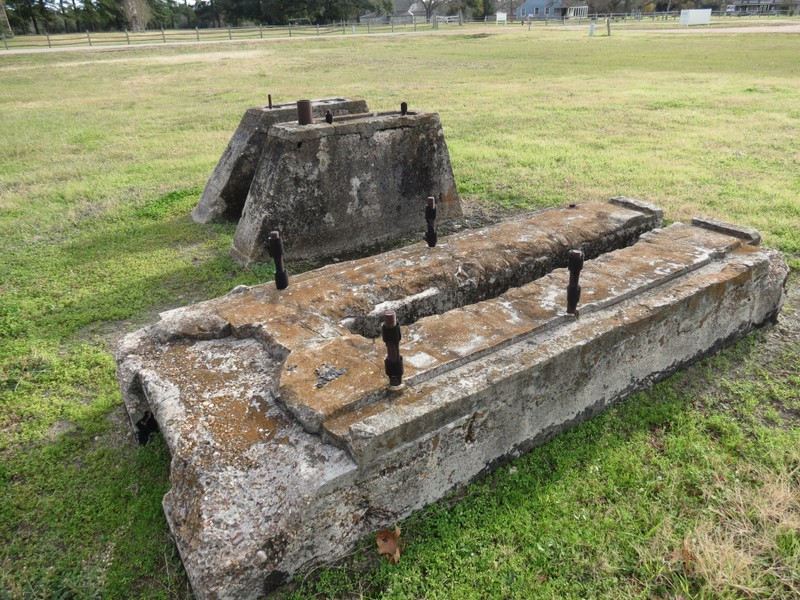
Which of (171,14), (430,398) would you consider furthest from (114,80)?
(171,14)

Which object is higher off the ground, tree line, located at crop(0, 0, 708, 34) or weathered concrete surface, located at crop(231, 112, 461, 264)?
tree line, located at crop(0, 0, 708, 34)

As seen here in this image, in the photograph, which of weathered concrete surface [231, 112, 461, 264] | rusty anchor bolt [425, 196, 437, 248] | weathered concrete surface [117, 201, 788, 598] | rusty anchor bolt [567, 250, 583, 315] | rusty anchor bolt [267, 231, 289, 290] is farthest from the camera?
weathered concrete surface [231, 112, 461, 264]

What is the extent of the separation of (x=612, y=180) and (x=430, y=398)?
7.63m

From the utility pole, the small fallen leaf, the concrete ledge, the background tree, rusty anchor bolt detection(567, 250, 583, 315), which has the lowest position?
the small fallen leaf

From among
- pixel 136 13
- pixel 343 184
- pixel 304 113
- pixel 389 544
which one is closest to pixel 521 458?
pixel 389 544

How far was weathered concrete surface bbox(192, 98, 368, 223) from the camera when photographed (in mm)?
7758

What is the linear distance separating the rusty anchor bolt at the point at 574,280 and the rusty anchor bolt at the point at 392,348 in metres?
1.35

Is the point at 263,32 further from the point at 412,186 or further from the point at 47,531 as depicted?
the point at 47,531

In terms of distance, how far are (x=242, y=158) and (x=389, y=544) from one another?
6230 millimetres

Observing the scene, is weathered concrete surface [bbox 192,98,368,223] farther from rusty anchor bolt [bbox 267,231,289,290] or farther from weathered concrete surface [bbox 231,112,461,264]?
rusty anchor bolt [bbox 267,231,289,290]

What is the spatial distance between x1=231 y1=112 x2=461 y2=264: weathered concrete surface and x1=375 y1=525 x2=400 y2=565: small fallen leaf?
4.29 m

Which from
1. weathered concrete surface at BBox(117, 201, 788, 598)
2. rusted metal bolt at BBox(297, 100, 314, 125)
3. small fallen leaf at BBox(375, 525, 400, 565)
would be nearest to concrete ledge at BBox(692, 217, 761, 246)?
weathered concrete surface at BBox(117, 201, 788, 598)

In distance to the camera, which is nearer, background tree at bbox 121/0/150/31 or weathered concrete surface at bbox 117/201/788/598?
weathered concrete surface at bbox 117/201/788/598

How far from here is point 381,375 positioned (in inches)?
129
